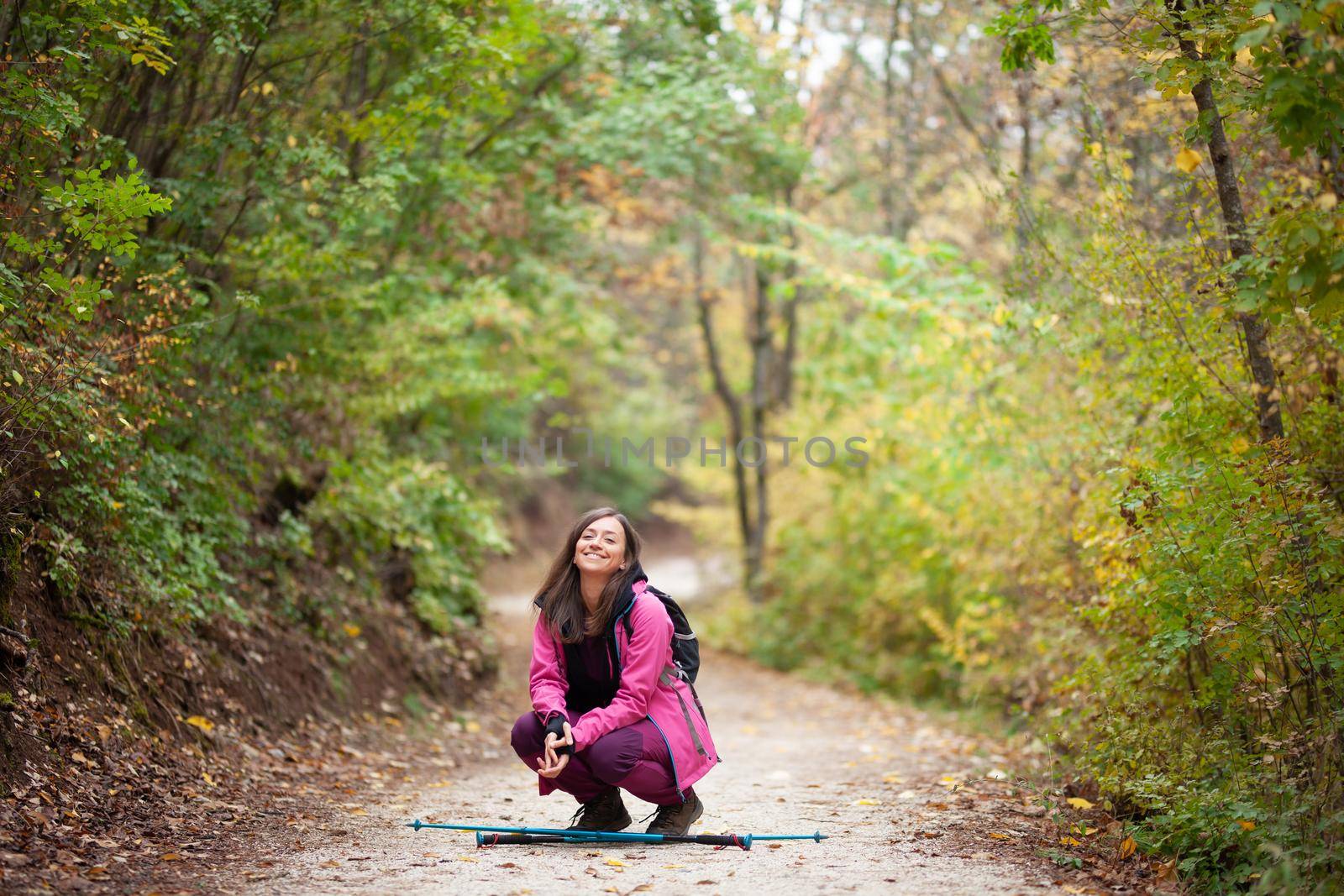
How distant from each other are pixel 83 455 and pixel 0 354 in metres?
0.70

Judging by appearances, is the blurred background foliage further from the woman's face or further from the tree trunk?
the woman's face

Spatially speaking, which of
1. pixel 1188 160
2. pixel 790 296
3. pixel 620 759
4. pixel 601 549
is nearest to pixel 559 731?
pixel 620 759

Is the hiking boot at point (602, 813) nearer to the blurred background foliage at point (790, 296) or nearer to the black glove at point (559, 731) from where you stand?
the black glove at point (559, 731)

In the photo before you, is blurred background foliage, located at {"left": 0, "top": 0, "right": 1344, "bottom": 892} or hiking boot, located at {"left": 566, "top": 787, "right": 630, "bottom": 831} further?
hiking boot, located at {"left": 566, "top": 787, "right": 630, "bottom": 831}

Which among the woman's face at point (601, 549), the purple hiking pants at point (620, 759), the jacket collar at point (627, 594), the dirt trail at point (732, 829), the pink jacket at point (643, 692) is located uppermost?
the woman's face at point (601, 549)

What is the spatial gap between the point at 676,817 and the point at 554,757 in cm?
71

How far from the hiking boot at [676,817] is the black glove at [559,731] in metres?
0.57

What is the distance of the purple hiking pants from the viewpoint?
446 centimetres

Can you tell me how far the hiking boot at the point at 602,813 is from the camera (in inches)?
191

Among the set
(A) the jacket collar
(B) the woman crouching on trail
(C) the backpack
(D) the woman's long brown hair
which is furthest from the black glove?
(C) the backpack

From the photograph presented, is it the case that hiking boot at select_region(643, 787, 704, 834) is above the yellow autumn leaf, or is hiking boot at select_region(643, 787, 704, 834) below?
below

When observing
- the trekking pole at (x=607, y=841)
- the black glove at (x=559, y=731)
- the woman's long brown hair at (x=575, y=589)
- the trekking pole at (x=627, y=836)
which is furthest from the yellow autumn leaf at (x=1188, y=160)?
the black glove at (x=559, y=731)

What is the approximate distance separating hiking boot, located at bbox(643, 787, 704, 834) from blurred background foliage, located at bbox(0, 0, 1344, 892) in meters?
1.96

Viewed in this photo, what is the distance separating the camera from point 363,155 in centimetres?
773
